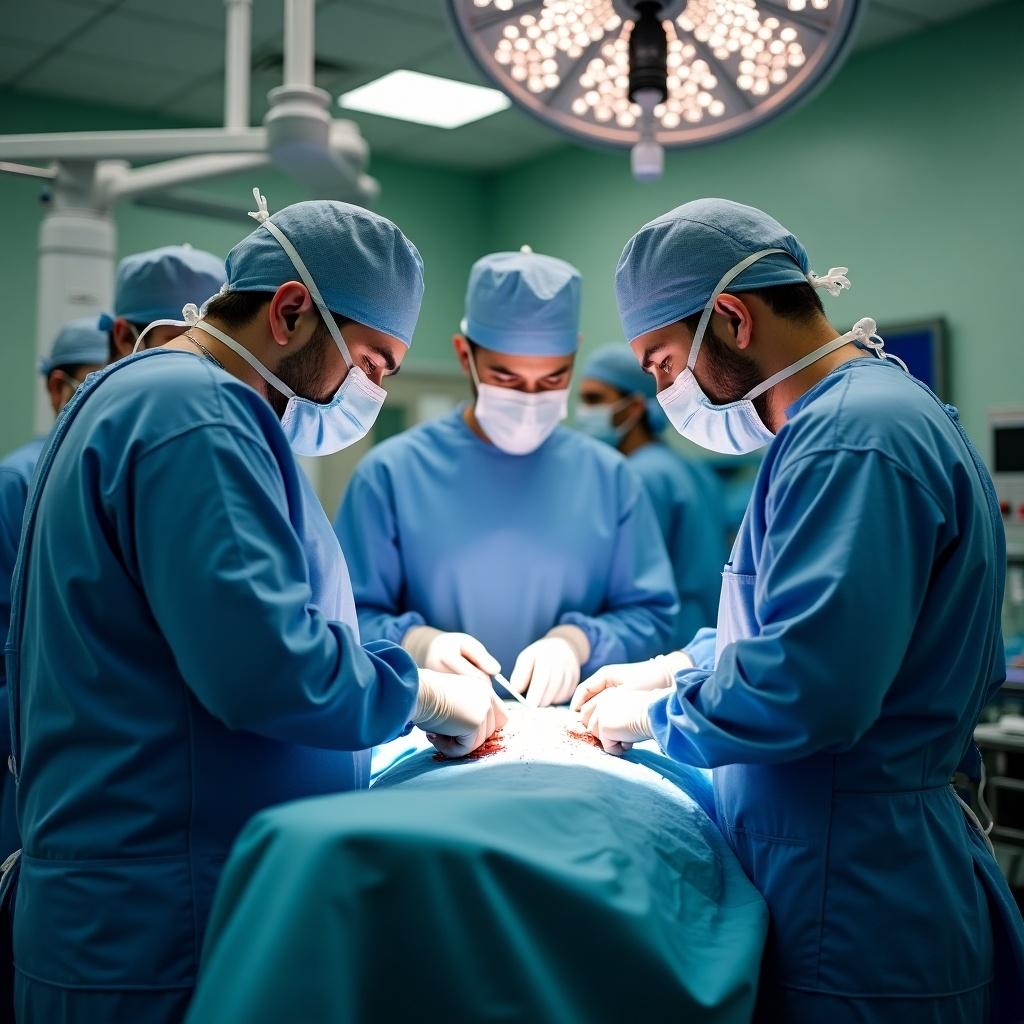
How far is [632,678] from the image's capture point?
64.9 inches

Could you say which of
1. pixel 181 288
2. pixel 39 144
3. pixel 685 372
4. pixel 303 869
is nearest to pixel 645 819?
pixel 303 869

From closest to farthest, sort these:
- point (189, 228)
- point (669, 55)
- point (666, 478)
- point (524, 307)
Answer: point (669, 55), point (524, 307), point (666, 478), point (189, 228)

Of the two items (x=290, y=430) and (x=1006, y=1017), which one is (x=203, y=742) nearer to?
(x=290, y=430)

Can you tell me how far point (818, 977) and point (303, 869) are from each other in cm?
61

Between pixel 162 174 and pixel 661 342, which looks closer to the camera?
pixel 661 342

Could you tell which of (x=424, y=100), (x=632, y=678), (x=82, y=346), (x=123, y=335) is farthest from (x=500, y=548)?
(x=424, y=100)

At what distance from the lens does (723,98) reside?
1386 millimetres

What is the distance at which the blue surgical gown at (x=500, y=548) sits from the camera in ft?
6.81

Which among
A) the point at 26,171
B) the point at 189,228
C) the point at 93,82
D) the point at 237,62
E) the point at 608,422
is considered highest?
the point at 93,82

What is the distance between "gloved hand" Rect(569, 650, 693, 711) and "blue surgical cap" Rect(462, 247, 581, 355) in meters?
0.72

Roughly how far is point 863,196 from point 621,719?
3.64m

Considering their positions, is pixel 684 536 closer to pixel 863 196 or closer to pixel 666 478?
pixel 666 478

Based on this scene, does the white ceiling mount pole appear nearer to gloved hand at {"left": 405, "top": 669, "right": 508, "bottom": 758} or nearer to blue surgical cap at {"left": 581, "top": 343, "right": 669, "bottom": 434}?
blue surgical cap at {"left": 581, "top": 343, "right": 669, "bottom": 434}

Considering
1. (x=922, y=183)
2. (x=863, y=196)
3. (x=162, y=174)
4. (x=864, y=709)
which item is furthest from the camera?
(x=863, y=196)
